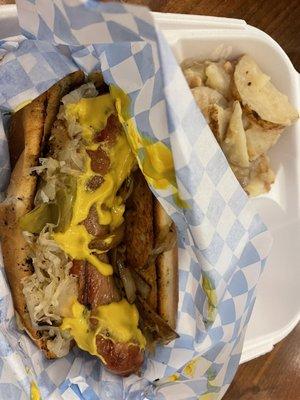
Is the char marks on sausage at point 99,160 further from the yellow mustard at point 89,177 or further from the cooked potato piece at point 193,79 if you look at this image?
the cooked potato piece at point 193,79

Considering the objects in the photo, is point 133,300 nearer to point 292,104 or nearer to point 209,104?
point 209,104

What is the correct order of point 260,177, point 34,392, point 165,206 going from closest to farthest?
1. point 165,206
2. point 34,392
3. point 260,177

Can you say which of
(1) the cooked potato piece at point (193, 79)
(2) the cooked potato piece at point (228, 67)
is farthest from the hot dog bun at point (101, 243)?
(2) the cooked potato piece at point (228, 67)

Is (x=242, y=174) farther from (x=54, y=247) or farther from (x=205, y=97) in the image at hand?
(x=54, y=247)

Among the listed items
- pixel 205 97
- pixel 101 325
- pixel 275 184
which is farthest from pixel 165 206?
pixel 275 184

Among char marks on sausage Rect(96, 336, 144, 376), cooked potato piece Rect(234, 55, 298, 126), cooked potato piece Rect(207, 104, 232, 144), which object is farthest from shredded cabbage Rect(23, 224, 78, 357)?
cooked potato piece Rect(234, 55, 298, 126)

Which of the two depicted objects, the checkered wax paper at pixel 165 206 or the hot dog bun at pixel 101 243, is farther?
the hot dog bun at pixel 101 243
